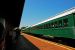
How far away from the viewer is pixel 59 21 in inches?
616

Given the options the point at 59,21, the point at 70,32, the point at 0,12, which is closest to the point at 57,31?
the point at 59,21

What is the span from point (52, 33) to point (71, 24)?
533cm

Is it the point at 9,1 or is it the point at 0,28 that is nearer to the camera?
the point at 0,28

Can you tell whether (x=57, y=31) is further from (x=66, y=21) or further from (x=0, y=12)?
(x=0, y=12)

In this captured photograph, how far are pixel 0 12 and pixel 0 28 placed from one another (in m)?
2.03

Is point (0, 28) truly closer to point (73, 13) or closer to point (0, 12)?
point (0, 12)

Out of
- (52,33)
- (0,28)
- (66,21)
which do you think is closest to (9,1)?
(0,28)

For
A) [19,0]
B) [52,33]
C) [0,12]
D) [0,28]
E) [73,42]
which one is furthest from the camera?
[52,33]

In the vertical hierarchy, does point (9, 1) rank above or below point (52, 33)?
above

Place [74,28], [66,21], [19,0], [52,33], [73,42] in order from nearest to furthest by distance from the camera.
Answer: [19,0]
[74,28]
[66,21]
[73,42]
[52,33]

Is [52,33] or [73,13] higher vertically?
[73,13]

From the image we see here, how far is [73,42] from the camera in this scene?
15141 mm

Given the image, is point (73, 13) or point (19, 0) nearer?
point (19, 0)

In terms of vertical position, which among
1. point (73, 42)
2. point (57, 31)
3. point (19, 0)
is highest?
point (19, 0)
